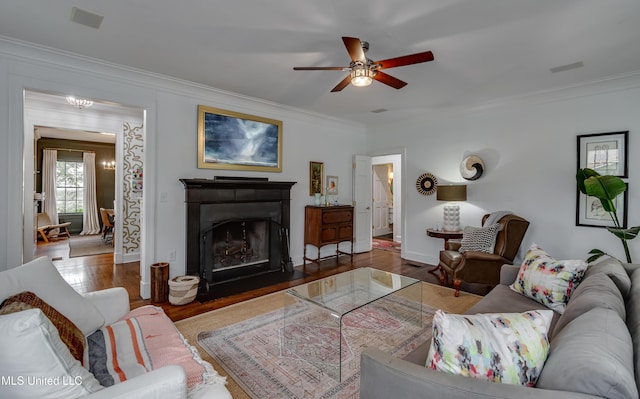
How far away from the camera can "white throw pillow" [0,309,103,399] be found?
1.01 metres

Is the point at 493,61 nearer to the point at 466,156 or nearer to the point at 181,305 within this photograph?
the point at 466,156

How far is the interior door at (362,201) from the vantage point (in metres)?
6.16

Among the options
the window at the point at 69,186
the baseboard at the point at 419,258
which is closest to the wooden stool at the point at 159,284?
the baseboard at the point at 419,258

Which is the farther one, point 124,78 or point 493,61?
point 124,78

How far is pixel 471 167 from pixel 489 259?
1.83m

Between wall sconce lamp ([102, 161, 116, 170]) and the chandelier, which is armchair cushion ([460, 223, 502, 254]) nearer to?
the chandelier

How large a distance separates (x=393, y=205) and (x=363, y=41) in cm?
649

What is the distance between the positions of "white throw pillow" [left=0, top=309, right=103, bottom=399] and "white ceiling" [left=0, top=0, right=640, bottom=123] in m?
2.21

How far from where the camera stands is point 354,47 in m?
2.31

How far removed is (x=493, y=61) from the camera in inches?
124

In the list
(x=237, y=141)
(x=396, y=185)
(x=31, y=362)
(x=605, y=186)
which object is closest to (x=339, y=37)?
(x=237, y=141)

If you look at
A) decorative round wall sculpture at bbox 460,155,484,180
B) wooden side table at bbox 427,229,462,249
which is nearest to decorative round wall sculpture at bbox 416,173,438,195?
decorative round wall sculpture at bbox 460,155,484,180

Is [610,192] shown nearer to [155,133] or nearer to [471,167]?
[471,167]

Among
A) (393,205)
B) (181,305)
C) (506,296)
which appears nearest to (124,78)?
(181,305)
